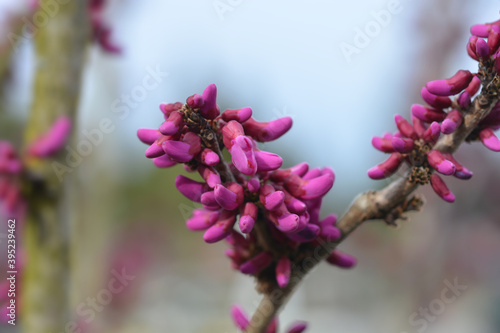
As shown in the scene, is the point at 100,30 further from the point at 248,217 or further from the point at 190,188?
the point at 248,217

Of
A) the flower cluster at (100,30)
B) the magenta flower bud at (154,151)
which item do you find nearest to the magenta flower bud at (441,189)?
the magenta flower bud at (154,151)

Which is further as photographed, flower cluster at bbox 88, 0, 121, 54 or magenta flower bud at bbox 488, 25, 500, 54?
flower cluster at bbox 88, 0, 121, 54

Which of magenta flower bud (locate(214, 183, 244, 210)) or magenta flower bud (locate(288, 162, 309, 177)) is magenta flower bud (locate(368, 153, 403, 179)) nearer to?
magenta flower bud (locate(288, 162, 309, 177))

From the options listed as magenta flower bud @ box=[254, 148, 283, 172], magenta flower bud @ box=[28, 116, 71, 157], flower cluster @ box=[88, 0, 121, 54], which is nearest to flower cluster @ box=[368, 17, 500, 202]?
magenta flower bud @ box=[254, 148, 283, 172]

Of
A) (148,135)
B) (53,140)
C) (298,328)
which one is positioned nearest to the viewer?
(148,135)

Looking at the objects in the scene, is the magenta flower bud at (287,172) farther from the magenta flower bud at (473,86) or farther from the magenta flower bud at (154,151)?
Answer: the magenta flower bud at (473,86)

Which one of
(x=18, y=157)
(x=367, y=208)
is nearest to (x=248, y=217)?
(x=367, y=208)
